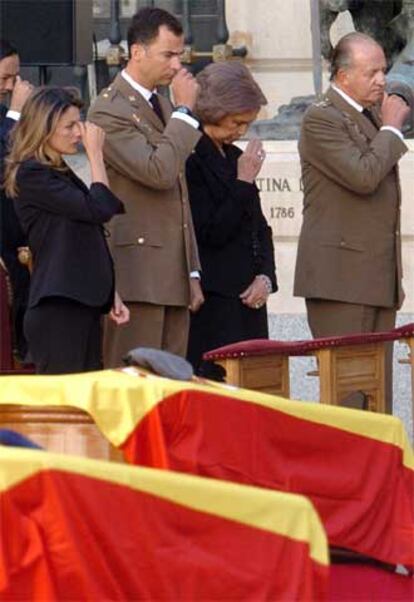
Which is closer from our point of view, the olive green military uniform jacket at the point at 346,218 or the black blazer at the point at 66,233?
the black blazer at the point at 66,233

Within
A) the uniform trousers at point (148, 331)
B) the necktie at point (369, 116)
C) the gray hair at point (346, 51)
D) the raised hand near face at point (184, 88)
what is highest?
the gray hair at point (346, 51)

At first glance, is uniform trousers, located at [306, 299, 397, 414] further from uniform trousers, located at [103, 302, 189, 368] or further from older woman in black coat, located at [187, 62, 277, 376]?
uniform trousers, located at [103, 302, 189, 368]

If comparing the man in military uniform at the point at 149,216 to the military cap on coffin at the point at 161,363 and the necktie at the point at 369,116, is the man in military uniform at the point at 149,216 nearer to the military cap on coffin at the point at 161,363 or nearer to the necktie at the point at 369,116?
the necktie at the point at 369,116

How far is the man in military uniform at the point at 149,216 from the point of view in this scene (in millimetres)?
6867

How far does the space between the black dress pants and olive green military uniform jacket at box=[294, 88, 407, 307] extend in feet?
4.49

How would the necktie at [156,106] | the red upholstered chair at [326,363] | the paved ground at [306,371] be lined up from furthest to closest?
the paved ground at [306,371]
the necktie at [156,106]
the red upholstered chair at [326,363]

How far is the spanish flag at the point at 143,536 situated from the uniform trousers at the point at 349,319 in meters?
3.75

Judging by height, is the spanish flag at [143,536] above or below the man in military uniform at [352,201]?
below

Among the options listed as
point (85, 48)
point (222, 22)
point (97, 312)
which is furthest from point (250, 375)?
point (222, 22)

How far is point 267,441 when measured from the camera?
469cm

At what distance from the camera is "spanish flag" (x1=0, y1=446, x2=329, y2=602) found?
329 cm

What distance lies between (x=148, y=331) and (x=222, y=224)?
1.63 feet

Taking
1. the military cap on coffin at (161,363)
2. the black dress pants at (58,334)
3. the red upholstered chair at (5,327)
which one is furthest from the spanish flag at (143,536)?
the red upholstered chair at (5,327)

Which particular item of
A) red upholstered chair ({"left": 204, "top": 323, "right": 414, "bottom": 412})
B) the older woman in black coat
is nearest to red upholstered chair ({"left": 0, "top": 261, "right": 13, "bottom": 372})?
the older woman in black coat
